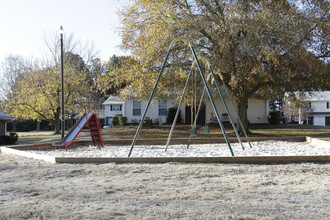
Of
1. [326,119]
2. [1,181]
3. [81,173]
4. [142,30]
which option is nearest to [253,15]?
[142,30]

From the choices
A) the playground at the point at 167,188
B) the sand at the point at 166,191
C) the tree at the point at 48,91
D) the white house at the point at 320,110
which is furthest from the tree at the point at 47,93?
the white house at the point at 320,110

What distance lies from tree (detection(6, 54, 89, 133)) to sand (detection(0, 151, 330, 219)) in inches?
832

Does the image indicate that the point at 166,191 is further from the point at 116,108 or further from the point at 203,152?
the point at 116,108

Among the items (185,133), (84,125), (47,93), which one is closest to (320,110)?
(185,133)

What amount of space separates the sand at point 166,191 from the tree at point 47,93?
69.3 ft

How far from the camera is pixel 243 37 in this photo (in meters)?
17.2

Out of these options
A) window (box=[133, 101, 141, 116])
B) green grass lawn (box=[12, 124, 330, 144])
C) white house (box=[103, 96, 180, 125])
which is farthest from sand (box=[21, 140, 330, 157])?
window (box=[133, 101, 141, 116])

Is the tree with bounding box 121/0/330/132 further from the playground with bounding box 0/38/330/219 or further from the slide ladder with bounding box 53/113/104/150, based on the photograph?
the playground with bounding box 0/38/330/219

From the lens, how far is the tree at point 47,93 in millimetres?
28453

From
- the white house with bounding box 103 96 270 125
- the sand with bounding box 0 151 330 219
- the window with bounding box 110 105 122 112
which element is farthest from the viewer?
the window with bounding box 110 105 122 112

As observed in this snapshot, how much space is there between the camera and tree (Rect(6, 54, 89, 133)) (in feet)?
93.4

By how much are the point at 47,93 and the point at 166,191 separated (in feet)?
82.3

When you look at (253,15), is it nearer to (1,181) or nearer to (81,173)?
(81,173)

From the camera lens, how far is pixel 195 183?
606cm
